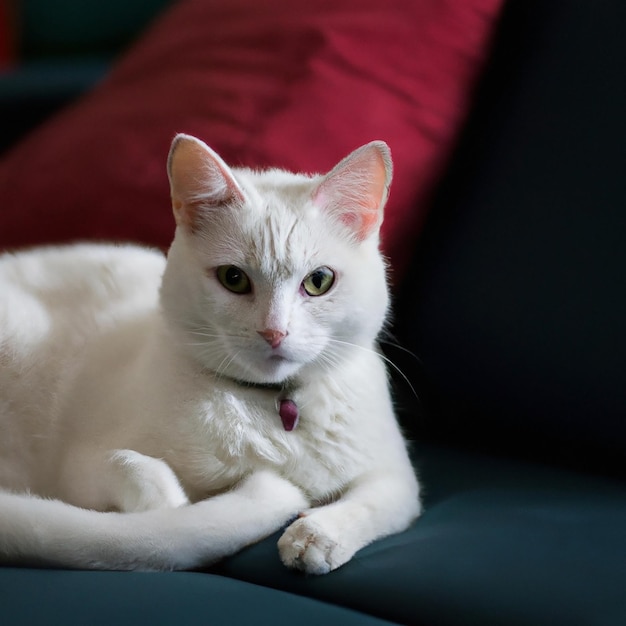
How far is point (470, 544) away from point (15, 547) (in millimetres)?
524

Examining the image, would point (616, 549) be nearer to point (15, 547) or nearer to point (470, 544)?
point (470, 544)

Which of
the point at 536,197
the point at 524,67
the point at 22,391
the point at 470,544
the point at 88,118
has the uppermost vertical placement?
the point at 524,67

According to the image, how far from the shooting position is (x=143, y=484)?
0.98m

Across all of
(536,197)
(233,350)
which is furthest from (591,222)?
(233,350)

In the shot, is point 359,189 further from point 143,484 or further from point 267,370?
point 143,484

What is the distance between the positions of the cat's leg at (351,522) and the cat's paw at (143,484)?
0.14 metres

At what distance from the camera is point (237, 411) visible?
1063mm

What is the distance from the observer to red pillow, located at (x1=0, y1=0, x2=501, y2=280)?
1516mm

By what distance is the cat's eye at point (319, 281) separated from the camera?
102 cm

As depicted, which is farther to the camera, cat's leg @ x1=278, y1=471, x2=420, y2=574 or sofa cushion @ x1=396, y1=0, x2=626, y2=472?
sofa cushion @ x1=396, y1=0, x2=626, y2=472

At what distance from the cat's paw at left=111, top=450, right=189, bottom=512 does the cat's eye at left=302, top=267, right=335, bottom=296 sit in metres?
0.28

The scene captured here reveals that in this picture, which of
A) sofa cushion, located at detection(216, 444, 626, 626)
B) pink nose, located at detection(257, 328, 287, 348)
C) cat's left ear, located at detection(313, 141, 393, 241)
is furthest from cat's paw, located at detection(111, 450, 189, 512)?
cat's left ear, located at detection(313, 141, 393, 241)

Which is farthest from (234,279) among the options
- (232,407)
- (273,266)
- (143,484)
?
(143,484)

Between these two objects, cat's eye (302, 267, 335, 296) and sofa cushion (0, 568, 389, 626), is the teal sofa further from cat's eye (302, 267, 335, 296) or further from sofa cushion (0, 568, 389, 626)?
cat's eye (302, 267, 335, 296)
